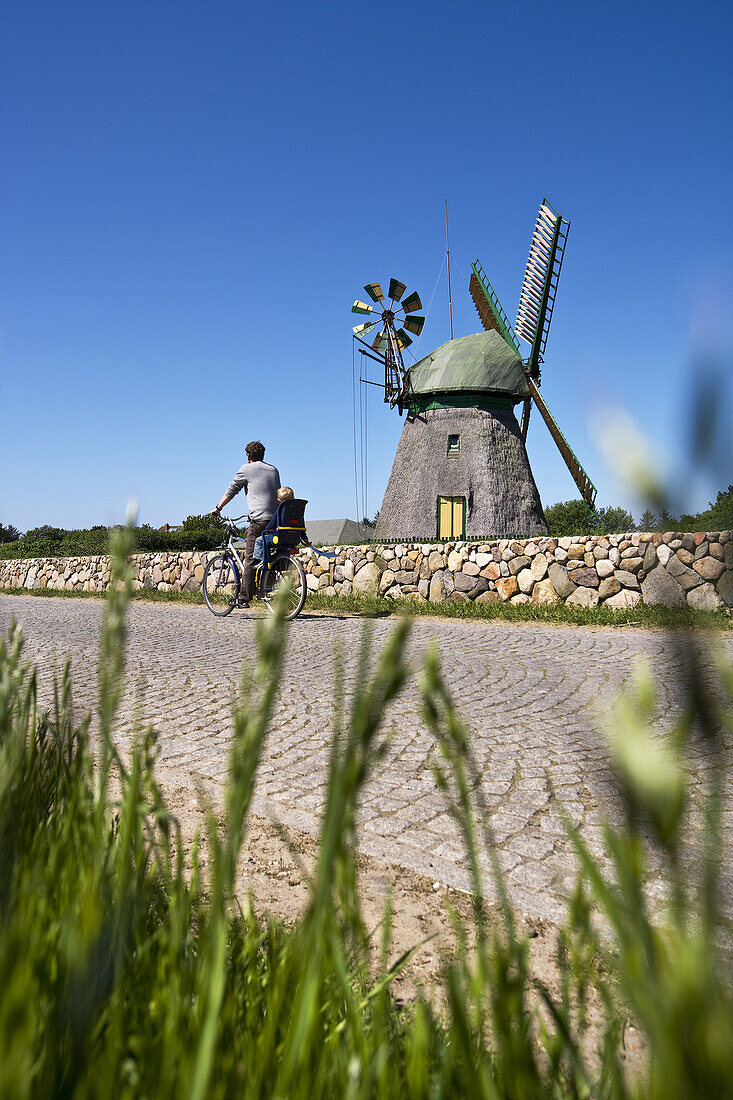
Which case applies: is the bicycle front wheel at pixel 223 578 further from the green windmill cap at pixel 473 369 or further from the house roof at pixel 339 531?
the house roof at pixel 339 531

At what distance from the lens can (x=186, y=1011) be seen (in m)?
0.92

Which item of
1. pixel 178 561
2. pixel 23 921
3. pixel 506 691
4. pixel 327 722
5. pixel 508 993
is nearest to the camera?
pixel 508 993

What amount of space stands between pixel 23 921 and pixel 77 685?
515cm

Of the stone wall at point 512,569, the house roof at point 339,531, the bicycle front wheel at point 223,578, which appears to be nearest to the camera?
the stone wall at point 512,569

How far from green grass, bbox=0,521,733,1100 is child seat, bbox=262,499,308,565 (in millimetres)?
8122

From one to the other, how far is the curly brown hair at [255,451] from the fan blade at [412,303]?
15641mm

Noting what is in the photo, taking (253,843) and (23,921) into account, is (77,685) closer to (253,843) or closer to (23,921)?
(253,843)

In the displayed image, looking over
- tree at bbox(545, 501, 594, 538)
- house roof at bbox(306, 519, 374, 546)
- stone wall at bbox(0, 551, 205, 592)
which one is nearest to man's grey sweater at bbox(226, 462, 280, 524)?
stone wall at bbox(0, 551, 205, 592)

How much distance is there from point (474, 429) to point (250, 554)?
46.1ft

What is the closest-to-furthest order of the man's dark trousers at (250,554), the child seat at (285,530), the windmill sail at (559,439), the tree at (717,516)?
the tree at (717,516) → the child seat at (285,530) → the man's dark trousers at (250,554) → the windmill sail at (559,439)

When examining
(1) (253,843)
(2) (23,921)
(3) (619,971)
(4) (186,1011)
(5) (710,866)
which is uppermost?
(5) (710,866)

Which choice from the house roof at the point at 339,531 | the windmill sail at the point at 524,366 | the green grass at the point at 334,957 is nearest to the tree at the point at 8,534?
the house roof at the point at 339,531

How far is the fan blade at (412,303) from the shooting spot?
23703 millimetres

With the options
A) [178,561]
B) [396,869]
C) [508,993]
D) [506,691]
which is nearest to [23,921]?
[508,993]
